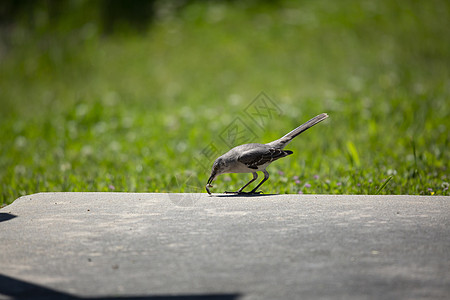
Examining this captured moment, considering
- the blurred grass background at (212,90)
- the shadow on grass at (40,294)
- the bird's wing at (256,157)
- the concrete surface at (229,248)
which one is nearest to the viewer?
the shadow on grass at (40,294)

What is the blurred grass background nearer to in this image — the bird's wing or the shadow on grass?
the bird's wing

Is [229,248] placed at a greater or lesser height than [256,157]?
lesser

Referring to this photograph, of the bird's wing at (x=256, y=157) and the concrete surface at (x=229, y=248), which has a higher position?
the bird's wing at (x=256, y=157)

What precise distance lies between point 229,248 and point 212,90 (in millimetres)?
7530

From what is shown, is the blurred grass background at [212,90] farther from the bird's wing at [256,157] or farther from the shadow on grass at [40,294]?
the shadow on grass at [40,294]

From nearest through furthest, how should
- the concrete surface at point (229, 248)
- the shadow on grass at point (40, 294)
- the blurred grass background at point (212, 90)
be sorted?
the shadow on grass at point (40, 294), the concrete surface at point (229, 248), the blurred grass background at point (212, 90)

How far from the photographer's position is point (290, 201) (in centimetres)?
452

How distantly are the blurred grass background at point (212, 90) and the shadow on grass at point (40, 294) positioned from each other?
3162mm

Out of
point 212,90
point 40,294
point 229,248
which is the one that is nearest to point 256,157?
point 229,248

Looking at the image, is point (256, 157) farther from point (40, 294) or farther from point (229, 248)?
point (40, 294)

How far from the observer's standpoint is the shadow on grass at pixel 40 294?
2611mm

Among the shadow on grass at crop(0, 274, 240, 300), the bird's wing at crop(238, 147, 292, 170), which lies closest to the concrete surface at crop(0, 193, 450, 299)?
the shadow on grass at crop(0, 274, 240, 300)

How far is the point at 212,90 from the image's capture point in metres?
10.7

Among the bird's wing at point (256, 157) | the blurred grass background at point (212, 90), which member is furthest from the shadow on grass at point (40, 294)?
the blurred grass background at point (212, 90)
